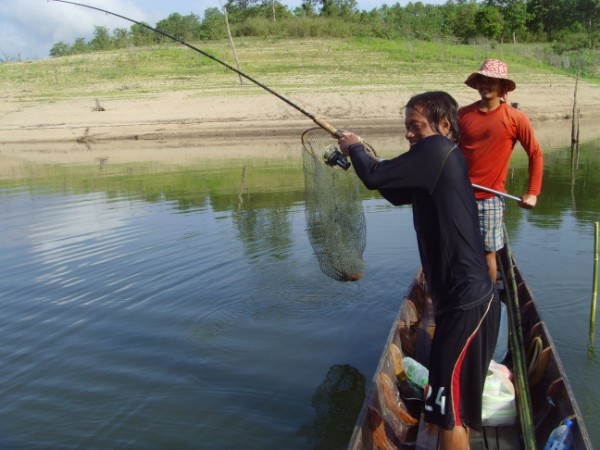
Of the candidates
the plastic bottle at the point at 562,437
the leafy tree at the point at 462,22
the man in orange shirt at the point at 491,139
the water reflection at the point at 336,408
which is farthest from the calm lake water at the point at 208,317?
the leafy tree at the point at 462,22

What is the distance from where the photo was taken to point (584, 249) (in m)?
7.64

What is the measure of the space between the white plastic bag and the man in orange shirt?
1171mm

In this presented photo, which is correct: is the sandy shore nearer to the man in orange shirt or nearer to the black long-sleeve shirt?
the man in orange shirt

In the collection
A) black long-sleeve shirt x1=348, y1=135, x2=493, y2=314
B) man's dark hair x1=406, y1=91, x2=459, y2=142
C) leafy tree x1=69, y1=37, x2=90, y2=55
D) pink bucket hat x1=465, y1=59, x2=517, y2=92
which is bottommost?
black long-sleeve shirt x1=348, y1=135, x2=493, y2=314

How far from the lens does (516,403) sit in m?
3.52

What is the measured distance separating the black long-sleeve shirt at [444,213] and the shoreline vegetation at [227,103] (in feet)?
49.8

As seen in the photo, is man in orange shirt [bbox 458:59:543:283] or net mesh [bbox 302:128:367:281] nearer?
man in orange shirt [bbox 458:59:543:283]

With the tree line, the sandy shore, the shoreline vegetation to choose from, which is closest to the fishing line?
the shoreline vegetation

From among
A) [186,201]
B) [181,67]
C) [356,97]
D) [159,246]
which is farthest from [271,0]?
[159,246]

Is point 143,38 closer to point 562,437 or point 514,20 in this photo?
point 514,20

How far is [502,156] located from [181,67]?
89.1 feet

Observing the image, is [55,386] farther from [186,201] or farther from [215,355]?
[186,201]

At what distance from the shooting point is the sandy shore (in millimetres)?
21656

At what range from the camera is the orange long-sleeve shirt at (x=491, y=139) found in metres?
4.28
